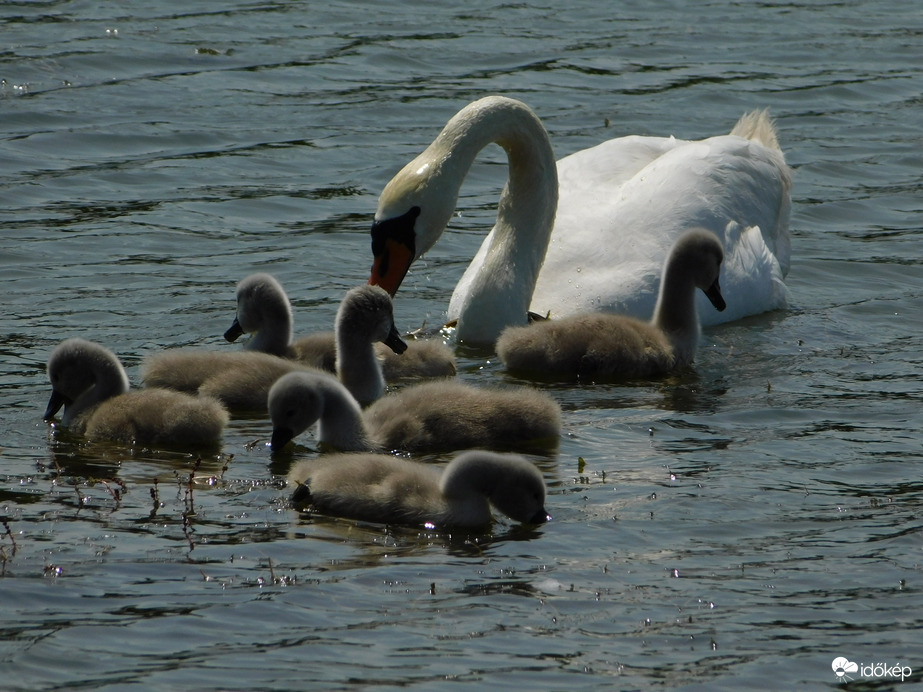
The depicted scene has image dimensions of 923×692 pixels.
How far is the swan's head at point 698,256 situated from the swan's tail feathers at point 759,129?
11.1ft

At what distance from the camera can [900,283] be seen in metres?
11.6

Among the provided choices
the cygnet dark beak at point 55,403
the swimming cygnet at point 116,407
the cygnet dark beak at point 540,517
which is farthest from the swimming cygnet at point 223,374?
the cygnet dark beak at point 540,517

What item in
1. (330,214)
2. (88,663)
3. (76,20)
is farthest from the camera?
(76,20)

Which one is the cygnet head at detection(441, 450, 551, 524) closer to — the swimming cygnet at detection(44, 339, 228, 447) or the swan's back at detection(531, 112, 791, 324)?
the swimming cygnet at detection(44, 339, 228, 447)

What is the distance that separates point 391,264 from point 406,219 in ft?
0.86

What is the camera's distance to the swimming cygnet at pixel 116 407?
7660 mm

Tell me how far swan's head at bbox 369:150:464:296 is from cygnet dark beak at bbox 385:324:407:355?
47.5 inches

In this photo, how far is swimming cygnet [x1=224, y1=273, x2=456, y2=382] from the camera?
8844 mm

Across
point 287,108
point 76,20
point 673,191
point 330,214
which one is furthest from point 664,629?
point 76,20

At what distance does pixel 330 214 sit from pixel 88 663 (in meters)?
7.88

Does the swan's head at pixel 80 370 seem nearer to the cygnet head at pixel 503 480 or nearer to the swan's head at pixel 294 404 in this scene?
the swan's head at pixel 294 404

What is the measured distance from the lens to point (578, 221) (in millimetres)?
11008

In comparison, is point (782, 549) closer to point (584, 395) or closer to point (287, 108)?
point (584, 395)

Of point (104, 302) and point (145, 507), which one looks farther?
point (104, 302)
